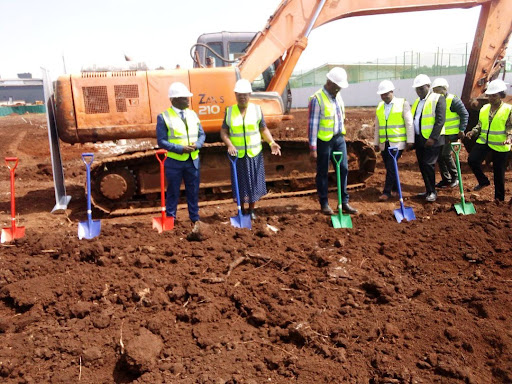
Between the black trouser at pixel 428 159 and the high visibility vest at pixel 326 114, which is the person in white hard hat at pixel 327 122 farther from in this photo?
the black trouser at pixel 428 159

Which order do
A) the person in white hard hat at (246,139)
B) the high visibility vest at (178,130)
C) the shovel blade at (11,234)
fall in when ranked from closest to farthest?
the shovel blade at (11,234)
the high visibility vest at (178,130)
the person in white hard hat at (246,139)

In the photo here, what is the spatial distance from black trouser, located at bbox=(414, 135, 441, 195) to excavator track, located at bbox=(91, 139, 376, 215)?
951 millimetres

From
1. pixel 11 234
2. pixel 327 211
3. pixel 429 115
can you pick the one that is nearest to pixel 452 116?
pixel 429 115

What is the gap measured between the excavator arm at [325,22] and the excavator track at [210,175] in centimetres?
132

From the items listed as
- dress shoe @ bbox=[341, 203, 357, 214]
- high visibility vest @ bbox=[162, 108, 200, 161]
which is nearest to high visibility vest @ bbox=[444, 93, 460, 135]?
dress shoe @ bbox=[341, 203, 357, 214]

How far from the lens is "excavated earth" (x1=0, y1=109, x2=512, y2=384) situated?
9.39 feet

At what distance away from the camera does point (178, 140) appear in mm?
5645

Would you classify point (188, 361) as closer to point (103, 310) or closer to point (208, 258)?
point (103, 310)

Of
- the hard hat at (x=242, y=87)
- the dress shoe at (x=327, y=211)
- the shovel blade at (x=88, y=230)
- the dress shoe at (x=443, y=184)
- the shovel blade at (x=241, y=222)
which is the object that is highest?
the hard hat at (x=242, y=87)

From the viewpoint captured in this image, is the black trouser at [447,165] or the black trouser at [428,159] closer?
the black trouser at [428,159]

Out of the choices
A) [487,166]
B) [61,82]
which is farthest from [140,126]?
[487,166]

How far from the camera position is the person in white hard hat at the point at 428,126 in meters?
6.66

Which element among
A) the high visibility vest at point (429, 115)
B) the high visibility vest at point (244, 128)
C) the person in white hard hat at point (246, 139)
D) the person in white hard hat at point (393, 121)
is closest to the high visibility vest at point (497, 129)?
the high visibility vest at point (429, 115)

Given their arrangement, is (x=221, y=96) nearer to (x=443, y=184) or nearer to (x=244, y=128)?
(x=244, y=128)
